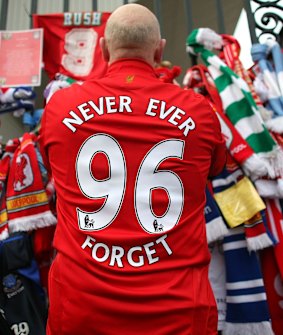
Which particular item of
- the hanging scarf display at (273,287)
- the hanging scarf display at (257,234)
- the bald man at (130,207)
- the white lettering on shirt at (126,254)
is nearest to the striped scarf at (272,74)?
the hanging scarf display at (257,234)

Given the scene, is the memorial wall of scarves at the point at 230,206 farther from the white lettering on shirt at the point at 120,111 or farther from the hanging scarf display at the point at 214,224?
the white lettering on shirt at the point at 120,111

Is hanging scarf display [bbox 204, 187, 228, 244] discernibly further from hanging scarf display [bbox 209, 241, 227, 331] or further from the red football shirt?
the red football shirt

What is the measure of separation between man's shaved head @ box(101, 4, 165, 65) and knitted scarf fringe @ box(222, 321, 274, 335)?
3.61 ft

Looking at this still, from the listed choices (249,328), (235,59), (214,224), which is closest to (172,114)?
(214,224)

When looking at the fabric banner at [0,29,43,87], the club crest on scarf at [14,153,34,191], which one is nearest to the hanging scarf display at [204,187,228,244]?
the club crest on scarf at [14,153,34,191]

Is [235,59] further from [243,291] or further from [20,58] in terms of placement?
[20,58]

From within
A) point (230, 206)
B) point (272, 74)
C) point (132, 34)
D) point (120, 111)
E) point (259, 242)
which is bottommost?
point (259, 242)

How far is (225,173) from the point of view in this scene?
5.45 feet

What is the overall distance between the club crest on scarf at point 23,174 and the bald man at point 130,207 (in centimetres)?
75

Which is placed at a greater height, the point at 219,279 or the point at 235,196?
the point at 235,196

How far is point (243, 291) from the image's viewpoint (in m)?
1.49

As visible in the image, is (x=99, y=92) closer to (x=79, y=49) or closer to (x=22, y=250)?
(x=22, y=250)

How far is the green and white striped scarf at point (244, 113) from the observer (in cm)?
161

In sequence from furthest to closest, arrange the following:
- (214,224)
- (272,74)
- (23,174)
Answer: (272,74) < (23,174) < (214,224)
